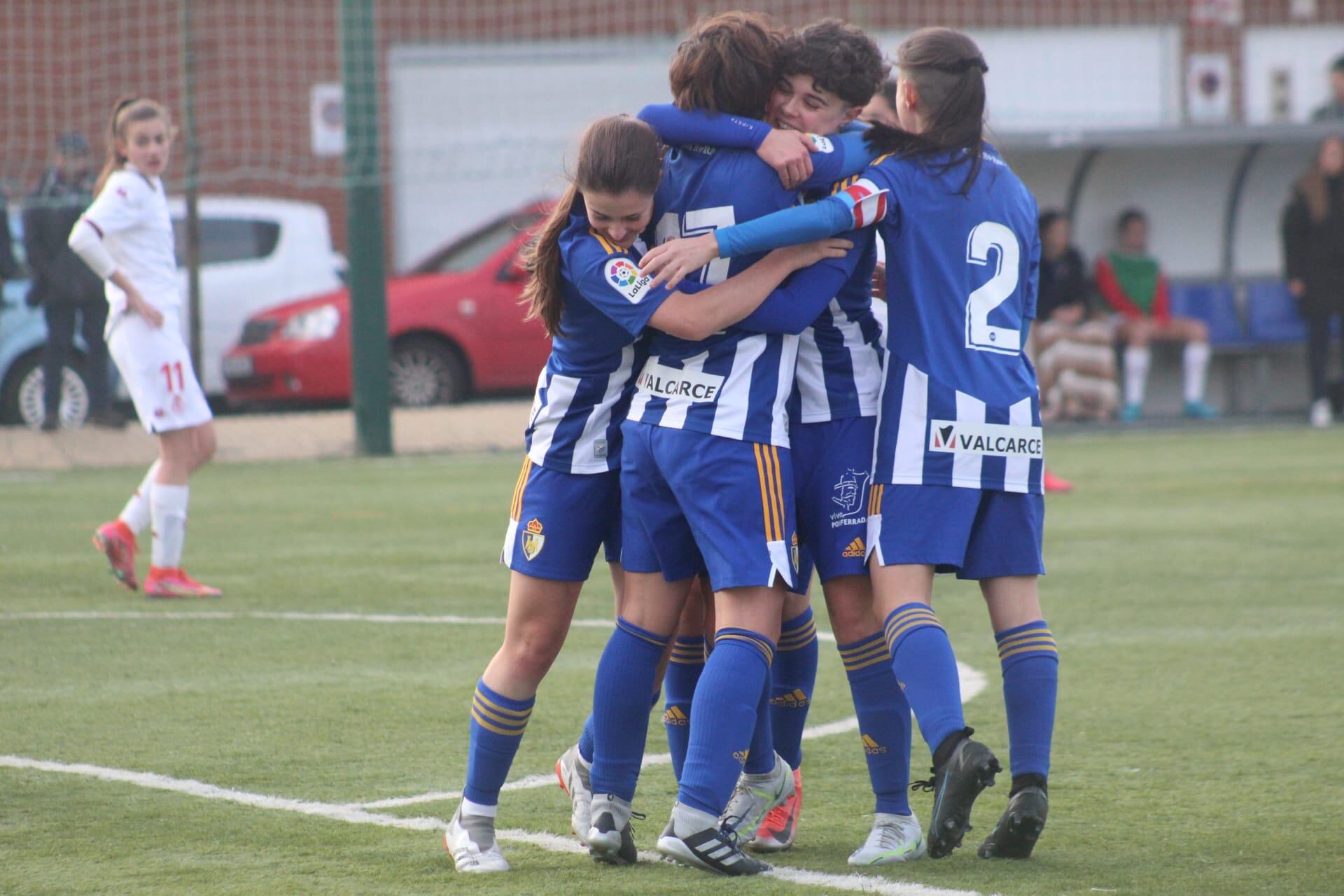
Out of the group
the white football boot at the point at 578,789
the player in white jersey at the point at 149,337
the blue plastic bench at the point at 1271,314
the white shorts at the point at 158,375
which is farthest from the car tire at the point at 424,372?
the white football boot at the point at 578,789

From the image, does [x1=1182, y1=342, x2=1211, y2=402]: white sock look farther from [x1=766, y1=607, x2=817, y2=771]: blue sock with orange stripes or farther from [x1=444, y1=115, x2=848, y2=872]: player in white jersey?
[x1=444, y1=115, x2=848, y2=872]: player in white jersey

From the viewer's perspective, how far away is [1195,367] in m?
15.3

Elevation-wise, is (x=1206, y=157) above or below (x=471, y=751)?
above

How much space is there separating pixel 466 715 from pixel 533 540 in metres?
1.43

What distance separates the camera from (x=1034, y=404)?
152 inches

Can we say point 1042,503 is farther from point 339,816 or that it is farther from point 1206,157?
point 1206,157

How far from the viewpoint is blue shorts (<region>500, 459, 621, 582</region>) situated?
368 centimetres

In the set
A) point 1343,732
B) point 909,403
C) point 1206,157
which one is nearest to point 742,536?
point 909,403

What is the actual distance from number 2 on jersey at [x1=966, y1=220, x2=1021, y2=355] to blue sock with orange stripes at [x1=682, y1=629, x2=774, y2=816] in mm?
788

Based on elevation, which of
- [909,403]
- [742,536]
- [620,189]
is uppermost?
[620,189]

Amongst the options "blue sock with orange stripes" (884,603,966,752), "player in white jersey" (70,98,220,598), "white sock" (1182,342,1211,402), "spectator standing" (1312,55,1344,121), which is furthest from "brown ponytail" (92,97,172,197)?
"spectator standing" (1312,55,1344,121)

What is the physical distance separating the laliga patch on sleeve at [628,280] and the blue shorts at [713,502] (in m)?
0.27

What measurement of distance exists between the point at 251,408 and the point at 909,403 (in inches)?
522

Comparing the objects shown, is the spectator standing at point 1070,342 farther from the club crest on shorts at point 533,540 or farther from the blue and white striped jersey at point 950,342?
the club crest on shorts at point 533,540
